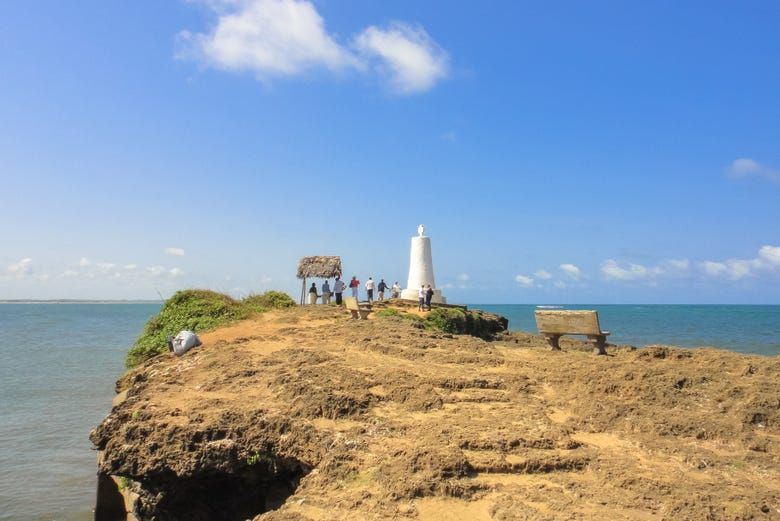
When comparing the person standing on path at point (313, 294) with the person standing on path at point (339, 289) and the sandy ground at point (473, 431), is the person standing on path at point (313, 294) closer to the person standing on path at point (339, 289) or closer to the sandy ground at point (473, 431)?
the person standing on path at point (339, 289)

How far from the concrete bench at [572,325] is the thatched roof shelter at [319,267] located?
1415cm

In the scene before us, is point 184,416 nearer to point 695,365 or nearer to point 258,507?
point 258,507

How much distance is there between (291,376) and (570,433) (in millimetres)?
3983

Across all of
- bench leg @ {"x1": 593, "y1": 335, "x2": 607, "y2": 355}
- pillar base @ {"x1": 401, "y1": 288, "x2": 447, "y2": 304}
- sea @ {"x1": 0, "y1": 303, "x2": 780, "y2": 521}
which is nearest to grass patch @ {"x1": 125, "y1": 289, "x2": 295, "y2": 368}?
sea @ {"x1": 0, "y1": 303, "x2": 780, "y2": 521}

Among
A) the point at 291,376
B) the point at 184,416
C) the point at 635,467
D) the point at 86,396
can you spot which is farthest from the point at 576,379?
the point at 86,396

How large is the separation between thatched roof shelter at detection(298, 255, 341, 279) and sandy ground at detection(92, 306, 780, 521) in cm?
1478

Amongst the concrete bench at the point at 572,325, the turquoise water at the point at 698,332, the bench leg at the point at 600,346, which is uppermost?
the concrete bench at the point at 572,325

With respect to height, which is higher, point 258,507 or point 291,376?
point 291,376

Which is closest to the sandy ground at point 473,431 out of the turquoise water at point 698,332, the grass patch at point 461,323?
the grass patch at point 461,323

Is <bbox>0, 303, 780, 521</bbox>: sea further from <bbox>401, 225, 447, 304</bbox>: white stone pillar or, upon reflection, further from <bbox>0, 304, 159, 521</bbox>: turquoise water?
<bbox>401, 225, 447, 304</bbox>: white stone pillar

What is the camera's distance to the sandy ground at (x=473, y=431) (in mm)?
4934

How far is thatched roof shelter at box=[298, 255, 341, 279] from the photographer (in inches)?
997

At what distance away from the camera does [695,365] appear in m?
9.09

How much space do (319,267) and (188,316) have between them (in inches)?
366
